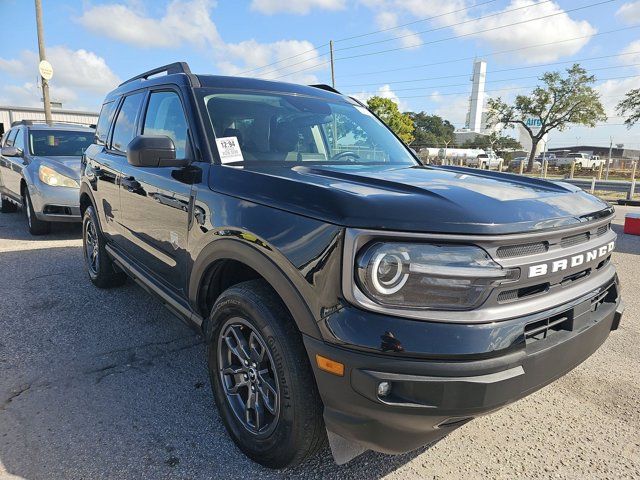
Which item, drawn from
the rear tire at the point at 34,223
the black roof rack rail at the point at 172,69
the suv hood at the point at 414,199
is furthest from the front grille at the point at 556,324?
the rear tire at the point at 34,223

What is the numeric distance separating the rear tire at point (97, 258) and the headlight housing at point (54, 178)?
2.34m

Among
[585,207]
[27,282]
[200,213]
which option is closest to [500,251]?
[585,207]

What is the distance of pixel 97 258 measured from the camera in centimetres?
459

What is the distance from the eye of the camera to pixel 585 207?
2133mm

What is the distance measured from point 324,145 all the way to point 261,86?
0.63 metres

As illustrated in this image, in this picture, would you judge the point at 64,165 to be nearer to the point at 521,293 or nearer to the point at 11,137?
the point at 11,137

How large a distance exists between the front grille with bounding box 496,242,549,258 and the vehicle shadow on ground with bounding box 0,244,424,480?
4.00ft

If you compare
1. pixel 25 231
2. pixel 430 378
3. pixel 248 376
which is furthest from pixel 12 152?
pixel 430 378

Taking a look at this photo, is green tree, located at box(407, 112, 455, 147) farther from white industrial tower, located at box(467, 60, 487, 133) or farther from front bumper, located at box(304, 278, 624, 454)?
front bumper, located at box(304, 278, 624, 454)

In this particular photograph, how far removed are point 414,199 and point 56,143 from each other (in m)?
8.12

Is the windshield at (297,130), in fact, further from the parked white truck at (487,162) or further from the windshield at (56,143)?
the parked white truck at (487,162)

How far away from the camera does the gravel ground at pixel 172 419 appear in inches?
85.3

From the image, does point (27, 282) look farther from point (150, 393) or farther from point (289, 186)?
point (289, 186)

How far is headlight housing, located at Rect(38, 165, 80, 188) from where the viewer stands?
6816 mm
